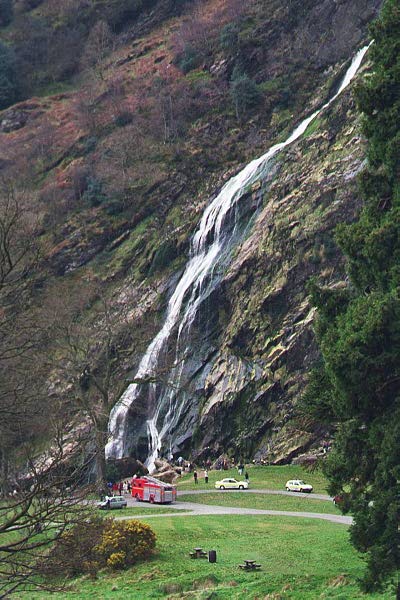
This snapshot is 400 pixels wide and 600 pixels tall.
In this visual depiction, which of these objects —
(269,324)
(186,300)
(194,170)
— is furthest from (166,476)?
(194,170)

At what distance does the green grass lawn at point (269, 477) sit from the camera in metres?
41.2

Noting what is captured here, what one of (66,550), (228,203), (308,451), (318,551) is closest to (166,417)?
(308,451)

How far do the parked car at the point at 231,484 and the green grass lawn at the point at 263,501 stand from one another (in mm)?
1210

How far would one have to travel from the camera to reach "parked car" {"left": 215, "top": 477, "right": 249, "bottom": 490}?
40250mm

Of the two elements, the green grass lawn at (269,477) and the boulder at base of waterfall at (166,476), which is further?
the boulder at base of waterfall at (166,476)

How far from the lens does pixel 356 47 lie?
2879 inches

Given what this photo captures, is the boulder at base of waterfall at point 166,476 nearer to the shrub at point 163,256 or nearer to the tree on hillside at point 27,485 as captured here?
the shrub at point 163,256

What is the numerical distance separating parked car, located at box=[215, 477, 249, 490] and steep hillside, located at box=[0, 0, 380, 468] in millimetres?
5708

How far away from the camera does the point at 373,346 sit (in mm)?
17422

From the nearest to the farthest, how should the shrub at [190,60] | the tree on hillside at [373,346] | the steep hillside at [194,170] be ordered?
the tree on hillside at [373,346], the steep hillside at [194,170], the shrub at [190,60]

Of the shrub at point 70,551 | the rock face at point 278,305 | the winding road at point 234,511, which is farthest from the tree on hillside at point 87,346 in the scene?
the shrub at point 70,551

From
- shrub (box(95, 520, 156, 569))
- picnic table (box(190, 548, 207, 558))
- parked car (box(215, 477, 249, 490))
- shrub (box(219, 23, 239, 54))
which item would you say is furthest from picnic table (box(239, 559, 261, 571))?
shrub (box(219, 23, 239, 54))

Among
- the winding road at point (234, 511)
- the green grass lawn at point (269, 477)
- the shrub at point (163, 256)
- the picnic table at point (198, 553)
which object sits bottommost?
the green grass lawn at point (269, 477)

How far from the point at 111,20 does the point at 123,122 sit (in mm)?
31550
